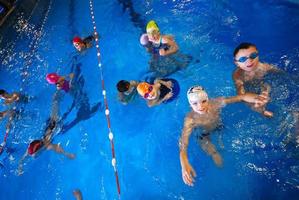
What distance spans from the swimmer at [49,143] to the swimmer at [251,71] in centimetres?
372

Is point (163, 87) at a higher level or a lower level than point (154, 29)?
lower

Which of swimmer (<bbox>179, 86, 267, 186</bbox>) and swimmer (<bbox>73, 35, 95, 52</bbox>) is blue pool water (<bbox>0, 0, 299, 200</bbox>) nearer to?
swimmer (<bbox>179, 86, 267, 186</bbox>)

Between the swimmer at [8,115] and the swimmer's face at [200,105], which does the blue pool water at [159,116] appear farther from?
the swimmer's face at [200,105]

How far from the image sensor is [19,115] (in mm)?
7711

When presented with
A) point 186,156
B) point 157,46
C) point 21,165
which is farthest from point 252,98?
point 21,165

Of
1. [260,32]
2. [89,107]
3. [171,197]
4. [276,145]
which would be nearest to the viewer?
[276,145]


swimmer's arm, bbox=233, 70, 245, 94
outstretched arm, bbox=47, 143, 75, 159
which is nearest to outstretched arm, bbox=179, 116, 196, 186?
swimmer's arm, bbox=233, 70, 245, 94

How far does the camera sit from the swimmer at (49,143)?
6.14m

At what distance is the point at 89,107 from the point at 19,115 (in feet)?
7.21

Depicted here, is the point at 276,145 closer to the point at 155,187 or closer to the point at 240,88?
the point at 240,88

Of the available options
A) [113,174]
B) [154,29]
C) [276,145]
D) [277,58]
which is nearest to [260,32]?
[277,58]

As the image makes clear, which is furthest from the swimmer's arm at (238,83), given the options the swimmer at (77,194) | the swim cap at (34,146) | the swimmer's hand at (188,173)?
the swim cap at (34,146)

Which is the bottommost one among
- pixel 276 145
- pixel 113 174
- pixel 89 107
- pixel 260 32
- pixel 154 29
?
pixel 113 174

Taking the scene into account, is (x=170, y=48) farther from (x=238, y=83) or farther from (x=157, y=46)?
(x=238, y=83)
